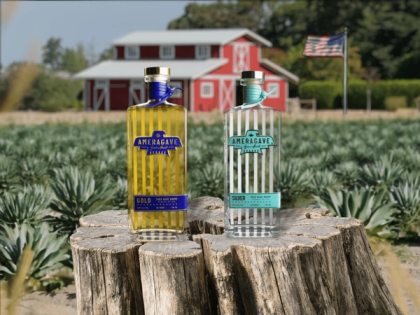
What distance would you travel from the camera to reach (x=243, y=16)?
73.4 m

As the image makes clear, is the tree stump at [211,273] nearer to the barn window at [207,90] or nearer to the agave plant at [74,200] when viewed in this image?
the agave plant at [74,200]

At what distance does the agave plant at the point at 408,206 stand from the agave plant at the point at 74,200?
134 inches

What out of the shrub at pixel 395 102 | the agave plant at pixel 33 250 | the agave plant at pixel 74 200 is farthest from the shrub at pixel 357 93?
the agave plant at pixel 33 250

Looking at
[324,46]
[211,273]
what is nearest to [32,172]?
[211,273]

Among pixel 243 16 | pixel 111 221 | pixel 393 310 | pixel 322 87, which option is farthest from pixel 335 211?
pixel 243 16

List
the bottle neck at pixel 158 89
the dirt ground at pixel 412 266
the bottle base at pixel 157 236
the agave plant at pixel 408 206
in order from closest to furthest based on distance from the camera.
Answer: the bottle neck at pixel 158 89, the bottle base at pixel 157 236, the dirt ground at pixel 412 266, the agave plant at pixel 408 206

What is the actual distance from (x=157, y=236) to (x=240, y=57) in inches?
1767

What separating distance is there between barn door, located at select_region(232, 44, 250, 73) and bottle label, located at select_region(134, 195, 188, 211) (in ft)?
Answer: 146

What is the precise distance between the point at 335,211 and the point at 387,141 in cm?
1054

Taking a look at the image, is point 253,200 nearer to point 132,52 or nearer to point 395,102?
point 132,52

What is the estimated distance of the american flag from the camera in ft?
52.8

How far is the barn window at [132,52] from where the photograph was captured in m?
48.8

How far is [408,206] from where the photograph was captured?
7.56 m

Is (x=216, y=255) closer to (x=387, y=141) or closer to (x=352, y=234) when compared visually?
(x=352, y=234)
